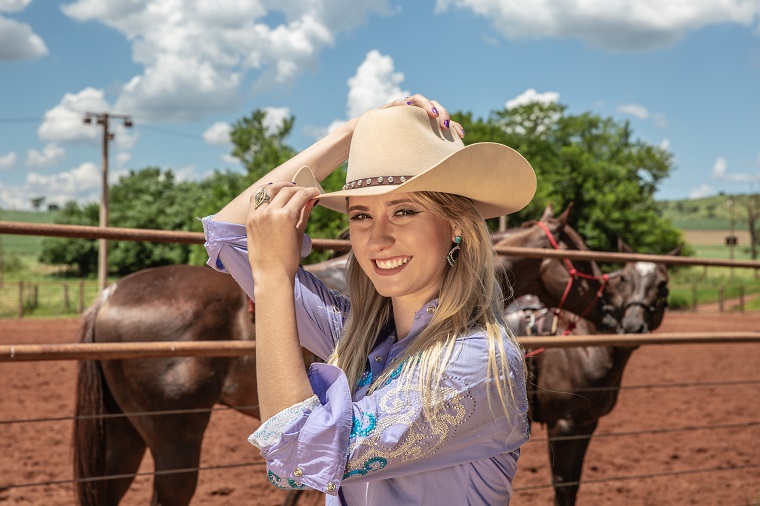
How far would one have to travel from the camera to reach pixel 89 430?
333cm

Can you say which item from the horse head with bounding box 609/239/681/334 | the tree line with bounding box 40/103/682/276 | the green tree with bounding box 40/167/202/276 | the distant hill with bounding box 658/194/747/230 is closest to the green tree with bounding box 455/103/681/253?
the tree line with bounding box 40/103/682/276

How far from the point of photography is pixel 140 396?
355cm

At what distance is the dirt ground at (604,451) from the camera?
5512 millimetres

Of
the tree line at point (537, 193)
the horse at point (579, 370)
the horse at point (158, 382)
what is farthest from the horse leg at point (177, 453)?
the tree line at point (537, 193)

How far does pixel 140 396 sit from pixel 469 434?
2.67 m

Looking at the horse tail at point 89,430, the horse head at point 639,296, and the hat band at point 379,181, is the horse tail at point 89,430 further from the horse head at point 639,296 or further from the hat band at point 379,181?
the horse head at point 639,296

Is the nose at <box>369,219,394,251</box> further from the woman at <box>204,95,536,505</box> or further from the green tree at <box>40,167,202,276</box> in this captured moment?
the green tree at <box>40,167,202,276</box>

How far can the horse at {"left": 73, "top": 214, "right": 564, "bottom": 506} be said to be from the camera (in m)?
3.35

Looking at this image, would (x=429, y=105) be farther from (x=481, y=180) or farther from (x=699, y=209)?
(x=699, y=209)

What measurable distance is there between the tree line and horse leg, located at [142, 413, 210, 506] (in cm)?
1653


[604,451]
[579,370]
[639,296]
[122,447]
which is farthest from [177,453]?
[604,451]

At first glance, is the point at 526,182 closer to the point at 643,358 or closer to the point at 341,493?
the point at 341,493

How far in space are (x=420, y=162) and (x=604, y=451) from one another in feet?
20.6

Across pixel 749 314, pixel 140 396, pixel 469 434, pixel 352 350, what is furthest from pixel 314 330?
pixel 749 314
